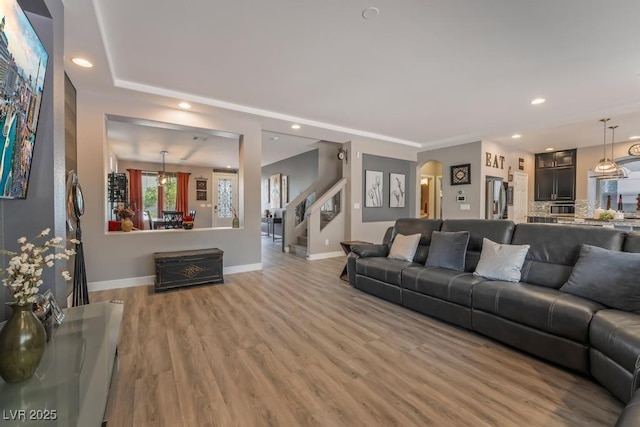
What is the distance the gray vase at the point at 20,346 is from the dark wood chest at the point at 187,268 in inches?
110

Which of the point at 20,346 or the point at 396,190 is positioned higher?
the point at 396,190

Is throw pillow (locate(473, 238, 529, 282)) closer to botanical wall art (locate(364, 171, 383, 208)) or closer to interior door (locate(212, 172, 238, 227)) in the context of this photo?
botanical wall art (locate(364, 171, 383, 208))

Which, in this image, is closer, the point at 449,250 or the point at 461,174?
the point at 449,250

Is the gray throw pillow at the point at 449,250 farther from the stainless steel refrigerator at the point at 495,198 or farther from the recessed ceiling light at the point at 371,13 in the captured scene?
→ the stainless steel refrigerator at the point at 495,198

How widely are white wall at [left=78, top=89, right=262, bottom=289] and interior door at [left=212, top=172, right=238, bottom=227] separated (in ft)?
20.8

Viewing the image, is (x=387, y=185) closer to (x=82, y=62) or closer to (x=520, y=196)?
(x=520, y=196)

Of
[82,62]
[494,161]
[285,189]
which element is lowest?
[285,189]

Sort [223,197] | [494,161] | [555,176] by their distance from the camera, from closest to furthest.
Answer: [494,161] < [555,176] < [223,197]

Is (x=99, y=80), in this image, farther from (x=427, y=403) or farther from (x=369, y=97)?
(x=427, y=403)

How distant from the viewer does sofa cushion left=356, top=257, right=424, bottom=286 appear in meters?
3.48

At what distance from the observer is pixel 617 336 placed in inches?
69.6

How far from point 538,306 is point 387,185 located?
5353 millimetres

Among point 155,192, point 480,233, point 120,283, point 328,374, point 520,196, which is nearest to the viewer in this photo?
point 328,374

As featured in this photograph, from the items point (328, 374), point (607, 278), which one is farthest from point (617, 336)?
point (328, 374)
